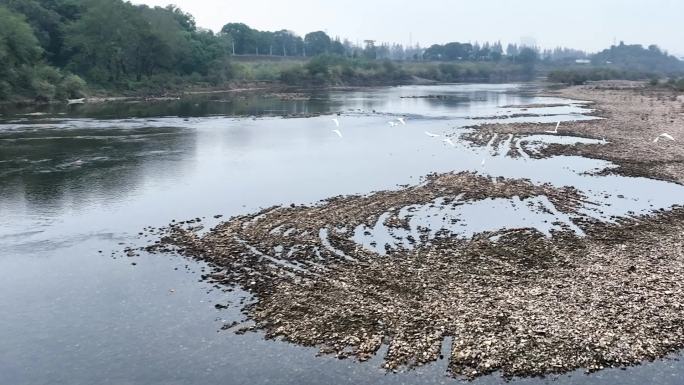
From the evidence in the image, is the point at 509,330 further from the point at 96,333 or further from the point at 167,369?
the point at 96,333

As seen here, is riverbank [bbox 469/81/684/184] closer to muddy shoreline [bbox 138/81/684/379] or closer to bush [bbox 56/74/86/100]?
muddy shoreline [bbox 138/81/684/379]

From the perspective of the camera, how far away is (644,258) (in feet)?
57.5

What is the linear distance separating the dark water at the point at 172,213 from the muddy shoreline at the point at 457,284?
2.14ft

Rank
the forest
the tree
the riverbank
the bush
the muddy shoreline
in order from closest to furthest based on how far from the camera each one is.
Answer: the muddy shoreline
the riverbank
the forest
the bush
the tree

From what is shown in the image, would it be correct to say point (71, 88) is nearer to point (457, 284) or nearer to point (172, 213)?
point (172, 213)

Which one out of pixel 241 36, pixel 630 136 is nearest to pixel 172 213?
pixel 630 136

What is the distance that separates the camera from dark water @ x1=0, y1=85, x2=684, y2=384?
1203 cm

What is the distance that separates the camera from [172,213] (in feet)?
76.5

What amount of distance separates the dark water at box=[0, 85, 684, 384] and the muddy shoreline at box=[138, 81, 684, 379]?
65cm

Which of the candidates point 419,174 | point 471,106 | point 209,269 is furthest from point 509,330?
point 471,106

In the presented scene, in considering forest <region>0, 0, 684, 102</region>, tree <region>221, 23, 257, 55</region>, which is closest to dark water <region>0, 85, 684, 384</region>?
forest <region>0, 0, 684, 102</region>

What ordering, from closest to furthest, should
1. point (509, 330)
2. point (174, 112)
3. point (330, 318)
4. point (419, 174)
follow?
point (509, 330), point (330, 318), point (419, 174), point (174, 112)

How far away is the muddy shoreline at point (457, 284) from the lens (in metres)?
12.5

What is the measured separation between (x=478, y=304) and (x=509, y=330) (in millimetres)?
1440
